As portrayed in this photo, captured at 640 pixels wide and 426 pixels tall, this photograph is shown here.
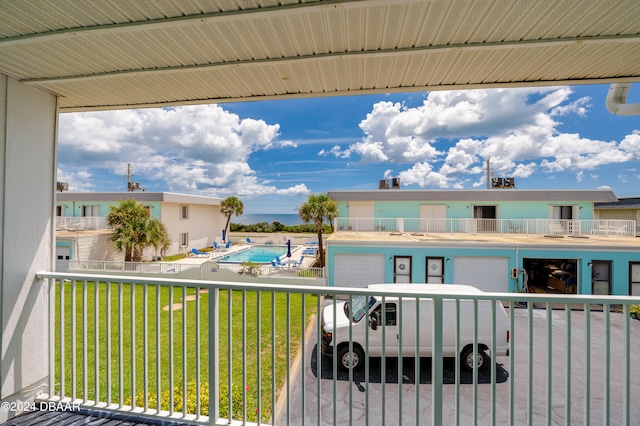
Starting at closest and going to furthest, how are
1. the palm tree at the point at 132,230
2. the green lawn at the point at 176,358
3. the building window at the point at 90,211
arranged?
the green lawn at the point at 176,358, the palm tree at the point at 132,230, the building window at the point at 90,211

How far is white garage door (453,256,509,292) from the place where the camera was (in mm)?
9914

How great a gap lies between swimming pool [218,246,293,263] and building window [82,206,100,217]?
9.31 m

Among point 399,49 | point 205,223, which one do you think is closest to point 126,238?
point 205,223

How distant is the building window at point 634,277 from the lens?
9.42m

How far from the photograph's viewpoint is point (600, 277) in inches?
382

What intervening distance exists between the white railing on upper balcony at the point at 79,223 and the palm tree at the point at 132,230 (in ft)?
7.98

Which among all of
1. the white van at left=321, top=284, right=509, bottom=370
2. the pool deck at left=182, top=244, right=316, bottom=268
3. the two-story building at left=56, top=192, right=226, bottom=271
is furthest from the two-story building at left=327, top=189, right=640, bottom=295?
the two-story building at left=56, top=192, right=226, bottom=271

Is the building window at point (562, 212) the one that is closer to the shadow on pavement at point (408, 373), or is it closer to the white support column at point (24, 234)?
the shadow on pavement at point (408, 373)

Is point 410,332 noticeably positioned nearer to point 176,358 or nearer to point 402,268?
point 176,358

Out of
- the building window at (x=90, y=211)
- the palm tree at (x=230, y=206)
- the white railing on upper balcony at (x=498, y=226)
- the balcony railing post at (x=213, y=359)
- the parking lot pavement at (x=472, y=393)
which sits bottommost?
the parking lot pavement at (x=472, y=393)

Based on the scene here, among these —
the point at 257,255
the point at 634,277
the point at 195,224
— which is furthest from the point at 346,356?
the point at 195,224

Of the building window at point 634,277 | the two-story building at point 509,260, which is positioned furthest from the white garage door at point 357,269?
the building window at point 634,277

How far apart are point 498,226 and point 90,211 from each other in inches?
957

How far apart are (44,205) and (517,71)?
13.2 ft
